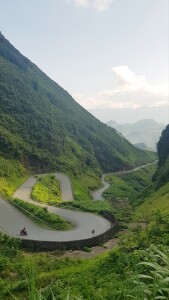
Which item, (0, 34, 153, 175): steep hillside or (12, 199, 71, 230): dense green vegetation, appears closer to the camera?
(12, 199, 71, 230): dense green vegetation

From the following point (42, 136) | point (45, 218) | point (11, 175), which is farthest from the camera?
point (42, 136)

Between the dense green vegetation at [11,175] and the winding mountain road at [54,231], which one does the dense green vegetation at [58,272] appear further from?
the dense green vegetation at [11,175]

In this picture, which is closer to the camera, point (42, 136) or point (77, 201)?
point (77, 201)

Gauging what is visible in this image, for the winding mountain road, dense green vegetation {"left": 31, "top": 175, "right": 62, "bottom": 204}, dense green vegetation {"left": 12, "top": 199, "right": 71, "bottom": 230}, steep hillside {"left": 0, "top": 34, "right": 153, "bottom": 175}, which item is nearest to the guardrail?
the winding mountain road

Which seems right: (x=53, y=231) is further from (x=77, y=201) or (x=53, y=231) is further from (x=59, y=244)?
(x=77, y=201)

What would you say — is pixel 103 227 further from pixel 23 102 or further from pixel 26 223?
pixel 23 102

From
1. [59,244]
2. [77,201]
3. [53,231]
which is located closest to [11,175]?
[77,201]

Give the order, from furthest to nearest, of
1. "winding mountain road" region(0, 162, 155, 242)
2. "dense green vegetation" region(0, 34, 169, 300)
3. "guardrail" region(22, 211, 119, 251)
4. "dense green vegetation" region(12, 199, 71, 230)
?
"dense green vegetation" region(12, 199, 71, 230), "winding mountain road" region(0, 162, 155, 242), "guardrail" region(22, 211, 119, 251), "dense green vegetation" region(0, 34, 169, 300)

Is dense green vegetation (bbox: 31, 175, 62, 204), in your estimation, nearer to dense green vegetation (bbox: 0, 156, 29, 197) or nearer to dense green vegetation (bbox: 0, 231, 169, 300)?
dense green vegetation (bbox: 0, 156, 29, 197)
